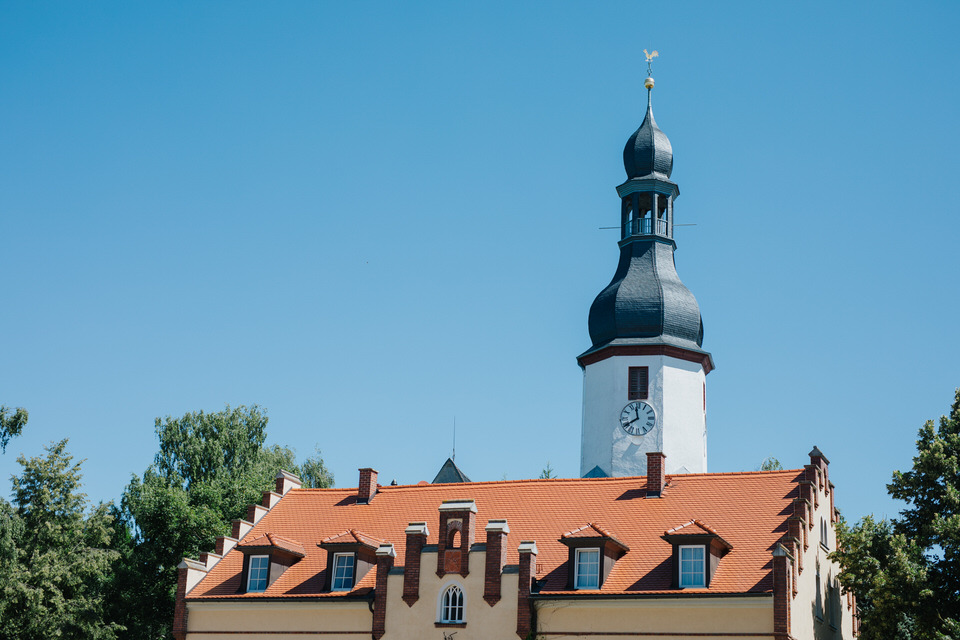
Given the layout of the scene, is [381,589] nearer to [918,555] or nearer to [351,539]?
[351,539]

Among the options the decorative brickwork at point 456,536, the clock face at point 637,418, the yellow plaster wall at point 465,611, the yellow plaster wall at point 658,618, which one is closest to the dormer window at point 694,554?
the yellow plaster wall at point 658,618

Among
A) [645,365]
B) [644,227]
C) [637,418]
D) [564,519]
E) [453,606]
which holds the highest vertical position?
[644,227]

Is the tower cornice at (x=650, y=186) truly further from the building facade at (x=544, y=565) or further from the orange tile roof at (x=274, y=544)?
the orange tile roof at (x=274, y=544)

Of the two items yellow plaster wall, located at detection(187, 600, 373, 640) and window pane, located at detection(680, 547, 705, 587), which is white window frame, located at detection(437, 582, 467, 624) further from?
window pane, located at detection(680, 547, 705, 587)

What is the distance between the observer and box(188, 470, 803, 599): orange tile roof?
37.8m

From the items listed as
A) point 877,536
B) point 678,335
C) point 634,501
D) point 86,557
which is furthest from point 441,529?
point 678,335

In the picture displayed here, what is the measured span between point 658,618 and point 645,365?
72.7 ft

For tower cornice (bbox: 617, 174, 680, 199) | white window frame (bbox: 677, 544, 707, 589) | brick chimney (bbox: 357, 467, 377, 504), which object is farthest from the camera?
tower cornice (bbox: 617, 174, 680, 199)

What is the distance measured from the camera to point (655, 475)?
42.1 metres

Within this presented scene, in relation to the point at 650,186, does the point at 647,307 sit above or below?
A: below

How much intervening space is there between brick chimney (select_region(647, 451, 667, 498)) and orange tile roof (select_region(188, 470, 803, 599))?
0.88 ft

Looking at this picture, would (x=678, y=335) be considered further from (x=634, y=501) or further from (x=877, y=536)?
(x=877, y=536)

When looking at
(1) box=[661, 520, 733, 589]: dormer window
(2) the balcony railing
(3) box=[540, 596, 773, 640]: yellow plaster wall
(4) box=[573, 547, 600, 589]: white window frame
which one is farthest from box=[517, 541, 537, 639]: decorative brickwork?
(2) the balcony railing

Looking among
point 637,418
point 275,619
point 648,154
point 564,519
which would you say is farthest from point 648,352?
point 275,619
